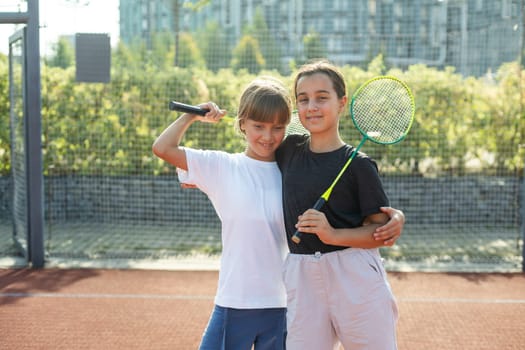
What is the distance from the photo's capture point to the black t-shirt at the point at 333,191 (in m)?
2.23

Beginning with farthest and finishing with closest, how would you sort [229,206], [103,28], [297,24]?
1. [297,24]
2. [103,28]
3. [229,206]

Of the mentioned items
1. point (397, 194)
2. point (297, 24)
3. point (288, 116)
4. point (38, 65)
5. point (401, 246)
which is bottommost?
point (401, 246)

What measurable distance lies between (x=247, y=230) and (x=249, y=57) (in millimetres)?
6577

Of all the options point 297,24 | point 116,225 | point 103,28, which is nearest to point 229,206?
point 103,28

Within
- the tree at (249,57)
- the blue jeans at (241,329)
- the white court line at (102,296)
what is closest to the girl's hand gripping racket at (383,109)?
the blue jeans at (241,329)

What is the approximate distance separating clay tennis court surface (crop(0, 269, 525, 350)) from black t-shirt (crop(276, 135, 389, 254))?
198cm

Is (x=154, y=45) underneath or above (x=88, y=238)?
above

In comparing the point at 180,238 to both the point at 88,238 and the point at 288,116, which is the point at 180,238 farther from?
the point at 288,116

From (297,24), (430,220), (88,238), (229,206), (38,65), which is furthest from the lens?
(297,24)

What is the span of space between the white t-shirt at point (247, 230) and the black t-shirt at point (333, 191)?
0.08 m

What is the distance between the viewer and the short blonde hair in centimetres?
246

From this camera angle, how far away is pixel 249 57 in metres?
8.73

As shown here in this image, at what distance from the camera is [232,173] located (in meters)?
Answer: 2.51

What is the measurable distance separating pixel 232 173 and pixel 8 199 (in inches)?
228
